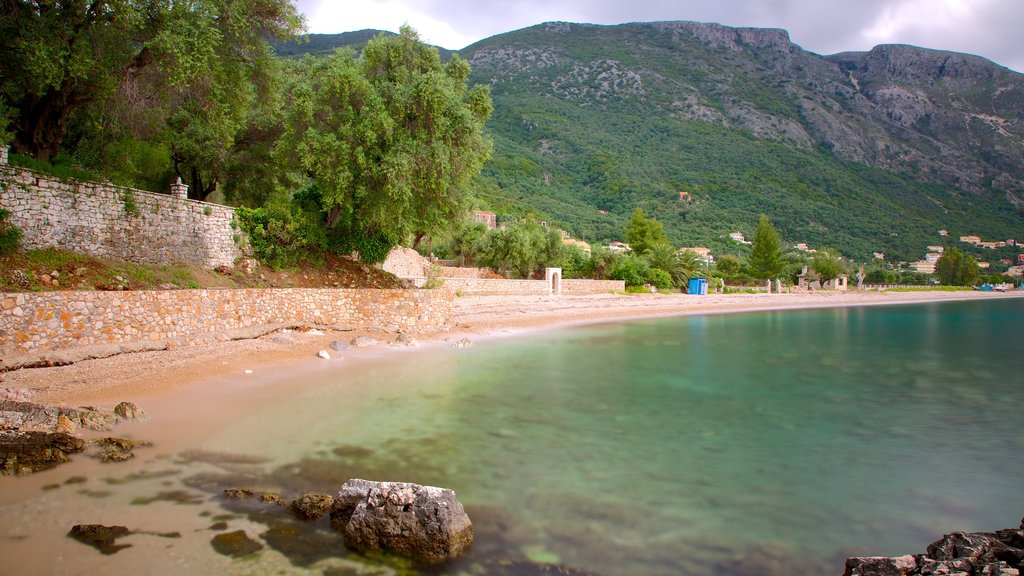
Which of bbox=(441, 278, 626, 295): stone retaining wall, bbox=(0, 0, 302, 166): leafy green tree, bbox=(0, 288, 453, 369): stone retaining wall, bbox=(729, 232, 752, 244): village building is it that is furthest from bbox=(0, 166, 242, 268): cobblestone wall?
bbox=(729, 232, 752, 244): village building

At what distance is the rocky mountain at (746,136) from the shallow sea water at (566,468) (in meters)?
68.2

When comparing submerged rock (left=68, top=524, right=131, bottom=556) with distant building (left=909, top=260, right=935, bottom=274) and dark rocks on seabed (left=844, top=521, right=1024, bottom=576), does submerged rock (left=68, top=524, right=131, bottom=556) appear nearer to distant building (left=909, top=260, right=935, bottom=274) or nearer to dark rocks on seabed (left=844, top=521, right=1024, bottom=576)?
dark rocks on seabed (left=844, top=521, right=1024, bottom=576)

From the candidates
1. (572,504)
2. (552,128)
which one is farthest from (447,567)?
(552,128)

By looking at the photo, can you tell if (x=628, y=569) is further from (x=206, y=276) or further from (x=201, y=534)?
(x=206, y=276)

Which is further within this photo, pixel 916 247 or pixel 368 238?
pixel 916 247

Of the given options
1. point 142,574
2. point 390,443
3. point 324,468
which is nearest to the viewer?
point 142,574

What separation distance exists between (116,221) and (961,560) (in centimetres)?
1627

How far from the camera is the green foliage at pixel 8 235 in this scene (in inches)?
437

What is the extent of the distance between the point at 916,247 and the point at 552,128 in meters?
78.4

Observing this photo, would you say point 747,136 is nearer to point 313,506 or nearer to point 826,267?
point 826,267

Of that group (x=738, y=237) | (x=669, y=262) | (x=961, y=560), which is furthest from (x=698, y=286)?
(x=738, y=237)

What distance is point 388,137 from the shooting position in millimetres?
16391

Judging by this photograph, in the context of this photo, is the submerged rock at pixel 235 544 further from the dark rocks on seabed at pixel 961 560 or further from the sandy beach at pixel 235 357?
the sandy beach at pixel 235 357

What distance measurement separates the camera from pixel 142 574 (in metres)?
4.42
